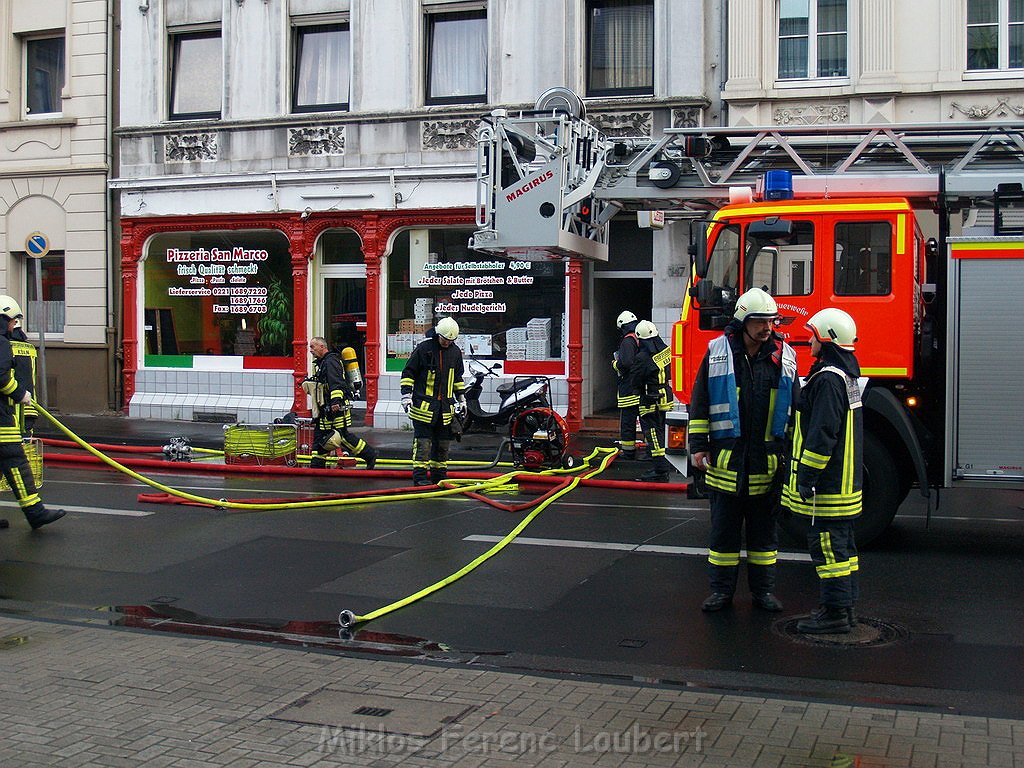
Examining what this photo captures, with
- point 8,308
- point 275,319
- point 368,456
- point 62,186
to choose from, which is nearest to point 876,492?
point 368,456

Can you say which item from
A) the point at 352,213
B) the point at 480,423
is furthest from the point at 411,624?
the point at 352,213

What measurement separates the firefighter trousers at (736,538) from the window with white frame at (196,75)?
1552 cm

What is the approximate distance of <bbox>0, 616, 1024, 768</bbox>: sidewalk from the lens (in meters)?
4.74

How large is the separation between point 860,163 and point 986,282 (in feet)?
6.47

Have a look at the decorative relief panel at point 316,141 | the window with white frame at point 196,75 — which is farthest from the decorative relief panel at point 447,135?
the window with white frame at point 196,75

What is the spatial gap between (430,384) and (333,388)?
64.4 inches

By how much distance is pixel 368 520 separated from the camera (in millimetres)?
10508

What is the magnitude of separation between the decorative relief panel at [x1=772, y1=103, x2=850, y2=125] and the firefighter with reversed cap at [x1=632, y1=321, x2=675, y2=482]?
539cm

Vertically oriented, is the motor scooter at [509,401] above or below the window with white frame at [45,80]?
below

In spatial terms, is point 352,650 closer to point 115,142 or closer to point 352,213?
point 352,213

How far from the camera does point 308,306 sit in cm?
1959

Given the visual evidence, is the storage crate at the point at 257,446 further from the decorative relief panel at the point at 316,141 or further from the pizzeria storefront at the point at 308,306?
the decorative relief panel at the point at 316,141

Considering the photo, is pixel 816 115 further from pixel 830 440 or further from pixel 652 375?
pixel 830 440

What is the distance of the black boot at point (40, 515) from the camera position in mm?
10047
